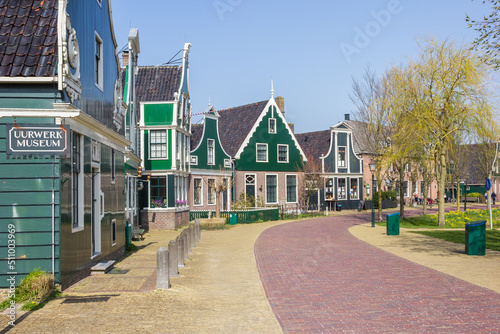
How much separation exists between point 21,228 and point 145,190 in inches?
749

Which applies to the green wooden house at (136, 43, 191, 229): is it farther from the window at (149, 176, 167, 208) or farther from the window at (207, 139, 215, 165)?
the window at (207, 139, 215, 165)

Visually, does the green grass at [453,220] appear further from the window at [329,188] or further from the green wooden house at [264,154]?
the window at [329,188]

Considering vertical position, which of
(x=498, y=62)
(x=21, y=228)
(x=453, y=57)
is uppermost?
(x=453, y=57)

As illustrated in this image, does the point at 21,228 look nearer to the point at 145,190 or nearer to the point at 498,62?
the point at 498,62

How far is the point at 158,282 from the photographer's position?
10500 millimetres

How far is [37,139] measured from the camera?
7.58 metres

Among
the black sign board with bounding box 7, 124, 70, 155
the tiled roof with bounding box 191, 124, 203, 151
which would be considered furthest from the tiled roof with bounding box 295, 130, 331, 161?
the black sign board with bounding box 7, 124, 70, 155

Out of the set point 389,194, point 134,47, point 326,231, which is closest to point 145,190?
point 134,47

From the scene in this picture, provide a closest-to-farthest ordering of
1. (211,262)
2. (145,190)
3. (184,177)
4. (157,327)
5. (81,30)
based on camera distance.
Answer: (157,327) < (81,30) < (211,262) < (145,190) < (184,177)

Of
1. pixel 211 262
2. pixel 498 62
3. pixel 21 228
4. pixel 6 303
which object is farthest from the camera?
pixel 211 262

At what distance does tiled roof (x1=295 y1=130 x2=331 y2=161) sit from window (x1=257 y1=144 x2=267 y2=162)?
6.09 meters

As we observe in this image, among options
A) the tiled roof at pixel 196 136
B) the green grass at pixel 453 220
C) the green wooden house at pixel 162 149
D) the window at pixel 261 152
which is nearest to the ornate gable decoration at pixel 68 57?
the green wooden house at pixel 162 149

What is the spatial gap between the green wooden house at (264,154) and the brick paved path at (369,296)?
77.6 ft

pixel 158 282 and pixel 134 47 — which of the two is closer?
pixel 158 282
